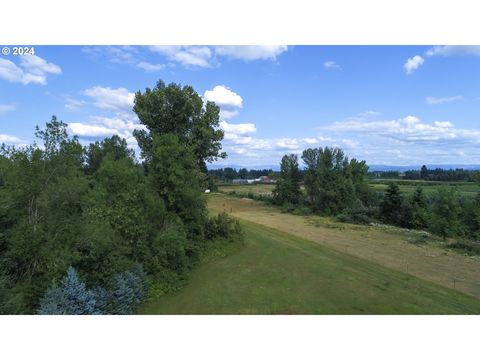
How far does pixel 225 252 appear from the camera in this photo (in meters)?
23.9

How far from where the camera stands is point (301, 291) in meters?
17.0

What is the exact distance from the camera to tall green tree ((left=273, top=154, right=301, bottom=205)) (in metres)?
75.2

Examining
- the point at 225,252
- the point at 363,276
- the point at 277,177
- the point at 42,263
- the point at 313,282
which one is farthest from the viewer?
the point at 277,177

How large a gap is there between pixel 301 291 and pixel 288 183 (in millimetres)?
59156

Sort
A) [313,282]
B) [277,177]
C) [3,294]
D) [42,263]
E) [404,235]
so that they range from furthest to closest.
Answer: [277,177]
[404,235]
[313,282]
[42,263]
[3,294]

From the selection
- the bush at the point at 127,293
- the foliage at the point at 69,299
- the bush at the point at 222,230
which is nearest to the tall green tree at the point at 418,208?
the bush at the point at 222,230

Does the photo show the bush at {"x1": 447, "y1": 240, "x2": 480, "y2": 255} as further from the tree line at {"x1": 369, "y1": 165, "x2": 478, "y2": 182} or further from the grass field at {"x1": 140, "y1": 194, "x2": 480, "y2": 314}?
the tree line at {"x1": 369, "y1": 165, "x2": 478, "y2": 182}

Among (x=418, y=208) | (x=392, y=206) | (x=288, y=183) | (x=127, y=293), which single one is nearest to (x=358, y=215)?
(x=392, y=206)

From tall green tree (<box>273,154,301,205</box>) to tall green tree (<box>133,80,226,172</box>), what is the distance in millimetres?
46503

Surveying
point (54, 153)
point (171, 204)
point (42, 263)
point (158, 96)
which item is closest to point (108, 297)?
point (42, 263)

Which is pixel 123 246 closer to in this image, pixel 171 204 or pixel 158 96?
pixel 171 204

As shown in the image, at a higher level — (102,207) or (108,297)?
(102,207)

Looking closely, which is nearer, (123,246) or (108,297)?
(108,297)

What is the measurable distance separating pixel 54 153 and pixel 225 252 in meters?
13.5
